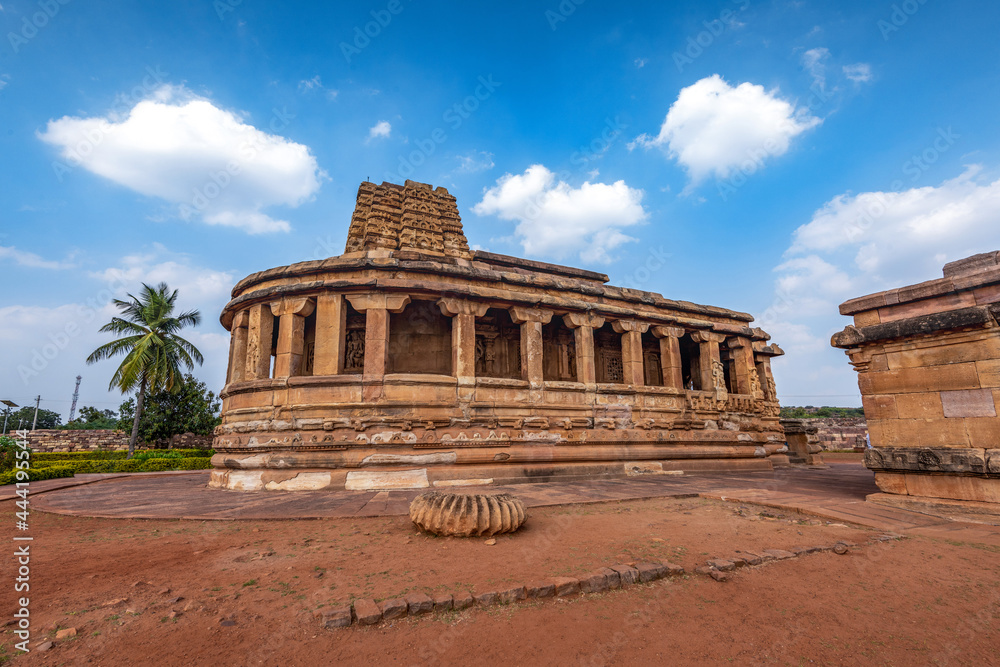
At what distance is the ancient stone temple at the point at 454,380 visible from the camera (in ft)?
30.7

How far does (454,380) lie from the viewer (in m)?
10.1

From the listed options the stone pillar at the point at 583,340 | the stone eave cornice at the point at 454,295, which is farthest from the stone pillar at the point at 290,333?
the stone pillar at the point at 583,340

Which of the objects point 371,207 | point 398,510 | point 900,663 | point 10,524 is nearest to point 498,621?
point 900,663

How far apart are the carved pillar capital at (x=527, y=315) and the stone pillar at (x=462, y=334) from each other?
888mm

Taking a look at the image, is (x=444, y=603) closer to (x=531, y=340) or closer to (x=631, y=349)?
(x=531, y=340)

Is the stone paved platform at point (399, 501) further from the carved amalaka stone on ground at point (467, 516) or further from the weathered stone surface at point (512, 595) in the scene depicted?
the weathered stone surface at point (512, 595)

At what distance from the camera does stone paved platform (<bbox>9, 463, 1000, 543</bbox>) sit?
5531 mm

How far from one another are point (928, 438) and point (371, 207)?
46.7ft

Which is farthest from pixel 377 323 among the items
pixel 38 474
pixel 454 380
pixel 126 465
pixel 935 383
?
pixel 126 465

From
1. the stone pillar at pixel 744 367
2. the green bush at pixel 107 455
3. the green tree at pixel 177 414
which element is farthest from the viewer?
the green tree at pixel 177 414

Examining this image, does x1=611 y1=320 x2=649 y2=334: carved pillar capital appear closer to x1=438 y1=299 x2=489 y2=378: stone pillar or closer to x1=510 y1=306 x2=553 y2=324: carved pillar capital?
x1=510 y1=306 x2=553 y2=324: carved pillar capital

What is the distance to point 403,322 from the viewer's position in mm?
11898

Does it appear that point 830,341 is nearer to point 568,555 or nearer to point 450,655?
point 568,555

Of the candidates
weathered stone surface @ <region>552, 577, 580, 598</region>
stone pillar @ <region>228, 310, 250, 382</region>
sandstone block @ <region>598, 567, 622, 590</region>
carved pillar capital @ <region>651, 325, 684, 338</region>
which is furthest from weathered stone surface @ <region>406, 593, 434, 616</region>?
carved pillar capital @ <region>651, 325, 684, 338</region>
